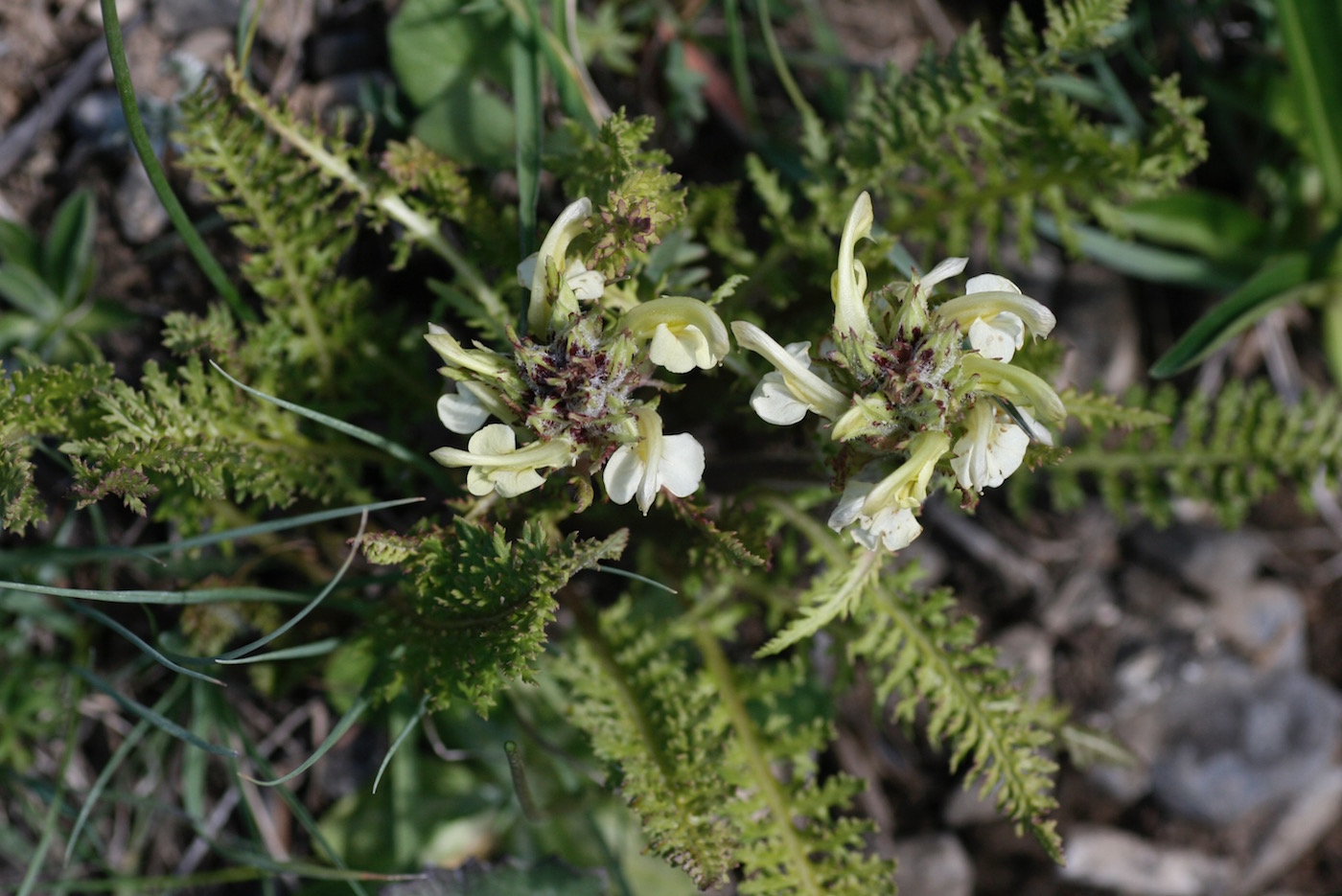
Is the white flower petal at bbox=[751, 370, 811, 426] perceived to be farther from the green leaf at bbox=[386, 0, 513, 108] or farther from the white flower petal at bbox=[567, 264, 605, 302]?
the green leaf at bbox=[386, 0, 513, 108]

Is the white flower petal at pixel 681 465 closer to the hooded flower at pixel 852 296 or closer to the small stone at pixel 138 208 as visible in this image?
the hooded flower at pixel 852 296

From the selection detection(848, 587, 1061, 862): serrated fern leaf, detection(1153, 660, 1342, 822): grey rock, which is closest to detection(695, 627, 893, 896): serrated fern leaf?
detection(848, 587, 1061, 862): serrated fern leaf

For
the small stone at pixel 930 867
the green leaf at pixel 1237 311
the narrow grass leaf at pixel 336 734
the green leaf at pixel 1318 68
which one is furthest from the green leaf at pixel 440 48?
the small stone at pixel 930 867

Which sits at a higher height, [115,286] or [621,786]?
[115,286]

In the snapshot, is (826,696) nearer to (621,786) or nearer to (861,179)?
(621,786)

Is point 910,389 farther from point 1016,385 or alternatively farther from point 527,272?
point 527,272

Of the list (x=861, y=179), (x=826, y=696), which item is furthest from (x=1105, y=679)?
(x=861, y=179)
